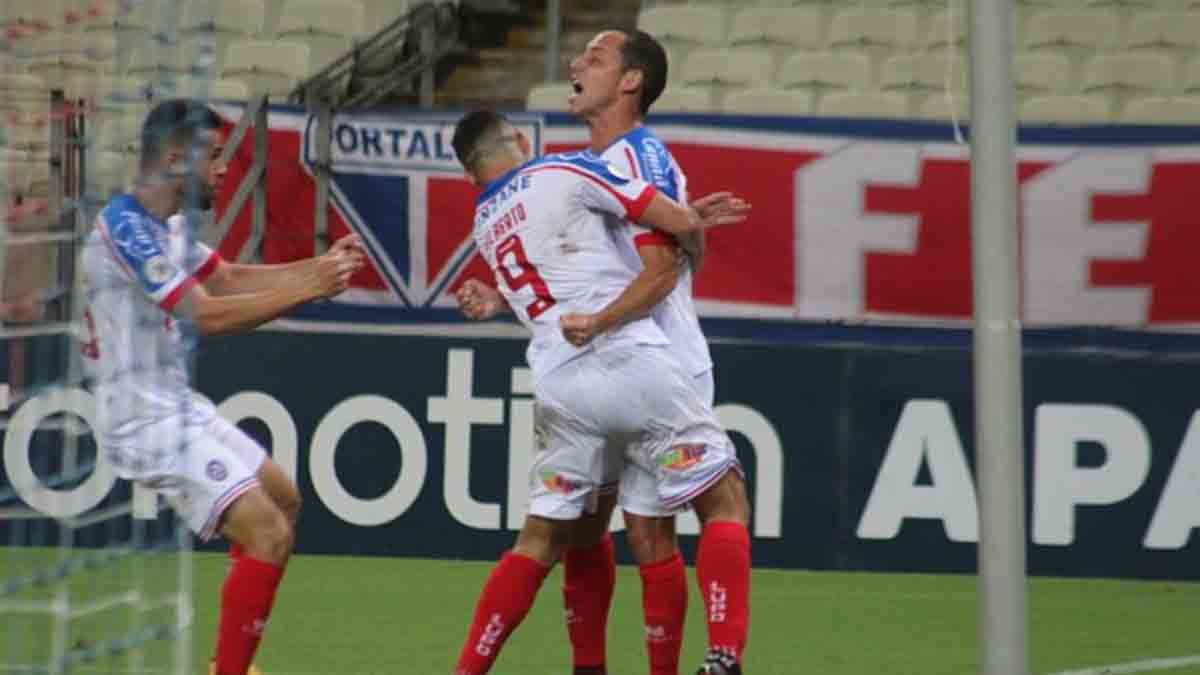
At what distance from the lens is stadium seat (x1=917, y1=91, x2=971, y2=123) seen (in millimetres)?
10742

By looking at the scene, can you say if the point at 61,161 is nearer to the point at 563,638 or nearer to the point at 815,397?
the point at 563,638

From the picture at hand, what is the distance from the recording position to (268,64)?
12.2 meters

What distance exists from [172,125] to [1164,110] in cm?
682

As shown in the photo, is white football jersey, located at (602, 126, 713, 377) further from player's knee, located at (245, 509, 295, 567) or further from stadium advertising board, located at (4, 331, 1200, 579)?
stadium advertising board, located at (4, 331, 1200, 579)

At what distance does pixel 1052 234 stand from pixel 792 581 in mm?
1847

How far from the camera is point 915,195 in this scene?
31.8 feet

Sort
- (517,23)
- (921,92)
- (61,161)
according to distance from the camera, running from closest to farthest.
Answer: (61,161), (921,92), (517,23)

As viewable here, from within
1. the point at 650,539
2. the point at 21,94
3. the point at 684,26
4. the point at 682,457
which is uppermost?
the point at 684,26

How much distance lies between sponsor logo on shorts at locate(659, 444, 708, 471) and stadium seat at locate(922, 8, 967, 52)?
5954mm

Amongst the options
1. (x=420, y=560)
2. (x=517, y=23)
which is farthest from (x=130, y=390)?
(x=517, y=23)

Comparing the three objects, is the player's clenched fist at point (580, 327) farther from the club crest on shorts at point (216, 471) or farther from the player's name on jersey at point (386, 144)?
the player's name on jersey at point (386, 144)

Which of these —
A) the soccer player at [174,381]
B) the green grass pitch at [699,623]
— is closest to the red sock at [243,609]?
the soccer player at [174,381]

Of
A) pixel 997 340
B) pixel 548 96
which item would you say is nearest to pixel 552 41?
pixel 548 96

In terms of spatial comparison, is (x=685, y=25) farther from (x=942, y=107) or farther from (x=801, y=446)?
(x=801, y=446)
